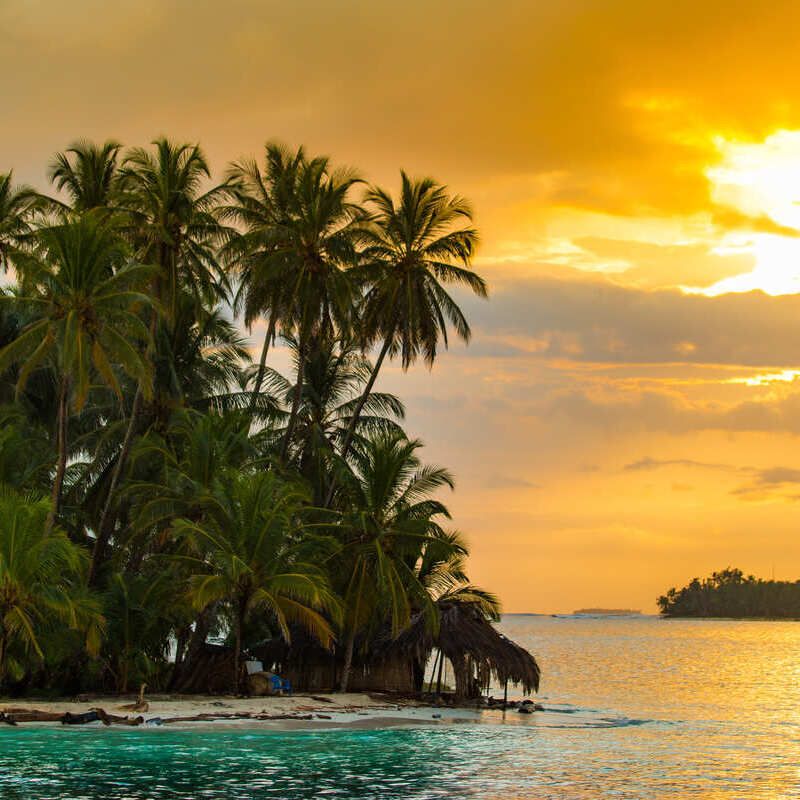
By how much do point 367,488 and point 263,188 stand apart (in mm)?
11527

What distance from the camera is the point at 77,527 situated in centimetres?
3391

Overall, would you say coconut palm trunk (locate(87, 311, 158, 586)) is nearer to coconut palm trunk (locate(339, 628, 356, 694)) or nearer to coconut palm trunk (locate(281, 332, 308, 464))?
A: coconut palm trunk (locate(281, 332, 308, 464))

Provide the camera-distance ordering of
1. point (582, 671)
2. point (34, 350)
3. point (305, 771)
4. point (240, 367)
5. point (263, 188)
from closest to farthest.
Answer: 1. point (305, 771)
2. point (34, 350)
3. point (263, 188)
4. point (240, 367)
5. point (582, 671)

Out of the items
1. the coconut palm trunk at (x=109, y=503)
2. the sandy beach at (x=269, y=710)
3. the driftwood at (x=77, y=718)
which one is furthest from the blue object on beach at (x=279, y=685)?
the coconut palm trunk at (x=109, y=503)

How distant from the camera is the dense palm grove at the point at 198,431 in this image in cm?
2784

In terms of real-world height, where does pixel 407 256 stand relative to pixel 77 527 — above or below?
above

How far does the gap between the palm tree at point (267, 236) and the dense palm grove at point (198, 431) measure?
8 centimetres

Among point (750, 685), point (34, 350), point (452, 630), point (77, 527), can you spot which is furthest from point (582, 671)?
point (34, 350)

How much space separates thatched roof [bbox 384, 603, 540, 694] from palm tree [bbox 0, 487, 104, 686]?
33.3 feet

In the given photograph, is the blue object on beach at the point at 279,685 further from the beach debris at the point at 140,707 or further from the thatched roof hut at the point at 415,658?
the beach debris at the point at 140,707

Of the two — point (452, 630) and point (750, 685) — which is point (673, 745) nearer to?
point (452, 630)

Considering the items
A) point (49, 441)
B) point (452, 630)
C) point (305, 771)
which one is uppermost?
point (49, 441)

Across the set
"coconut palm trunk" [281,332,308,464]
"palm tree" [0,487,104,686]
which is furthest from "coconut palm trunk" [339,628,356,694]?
"palm tree" [0,487,104,686]

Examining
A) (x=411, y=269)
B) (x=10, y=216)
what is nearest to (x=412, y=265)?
(x=411, y=269)
